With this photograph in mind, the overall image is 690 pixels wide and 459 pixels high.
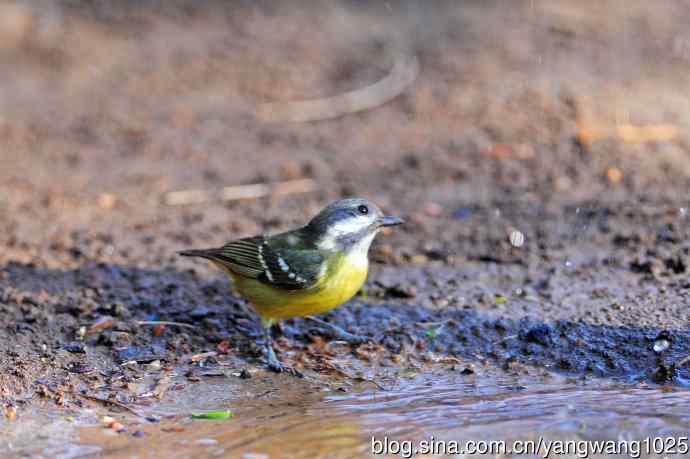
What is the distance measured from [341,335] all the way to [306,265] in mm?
639

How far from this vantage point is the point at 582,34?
603 inches

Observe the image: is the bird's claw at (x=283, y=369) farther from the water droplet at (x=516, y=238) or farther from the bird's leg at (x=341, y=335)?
the water droplet at (x=516, y=238)

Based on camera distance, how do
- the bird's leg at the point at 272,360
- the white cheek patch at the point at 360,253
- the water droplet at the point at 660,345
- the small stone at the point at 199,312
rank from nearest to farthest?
the water droplet at the point at 660,345 → the bird's leg at the point at 272,360 → the white cheek patch at the point at 360,253 → the small stone at the point at 199,312

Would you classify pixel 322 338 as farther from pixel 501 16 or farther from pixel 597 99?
pixel 501 16

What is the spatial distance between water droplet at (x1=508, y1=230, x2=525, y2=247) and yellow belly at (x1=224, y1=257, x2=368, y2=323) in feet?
7.51

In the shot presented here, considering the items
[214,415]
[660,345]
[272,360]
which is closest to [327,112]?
[272,360]

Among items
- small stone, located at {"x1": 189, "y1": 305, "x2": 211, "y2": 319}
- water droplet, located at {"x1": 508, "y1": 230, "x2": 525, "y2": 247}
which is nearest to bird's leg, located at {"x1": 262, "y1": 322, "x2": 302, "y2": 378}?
small stone, located at {"x1": 189, "y1": 305, "x2": 211, "y2": 319}

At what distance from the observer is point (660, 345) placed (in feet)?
21.7

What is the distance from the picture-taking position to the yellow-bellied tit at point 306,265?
22.6 ft

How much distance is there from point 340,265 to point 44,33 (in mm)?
10509

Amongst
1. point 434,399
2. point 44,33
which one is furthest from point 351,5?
point 434,399

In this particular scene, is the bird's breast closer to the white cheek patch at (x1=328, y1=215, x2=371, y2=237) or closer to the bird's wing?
the bird's wing

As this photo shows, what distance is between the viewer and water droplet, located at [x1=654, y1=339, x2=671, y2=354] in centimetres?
659

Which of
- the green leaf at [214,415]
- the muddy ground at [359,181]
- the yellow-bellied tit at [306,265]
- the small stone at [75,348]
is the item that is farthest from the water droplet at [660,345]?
the small stone at [75,348]
